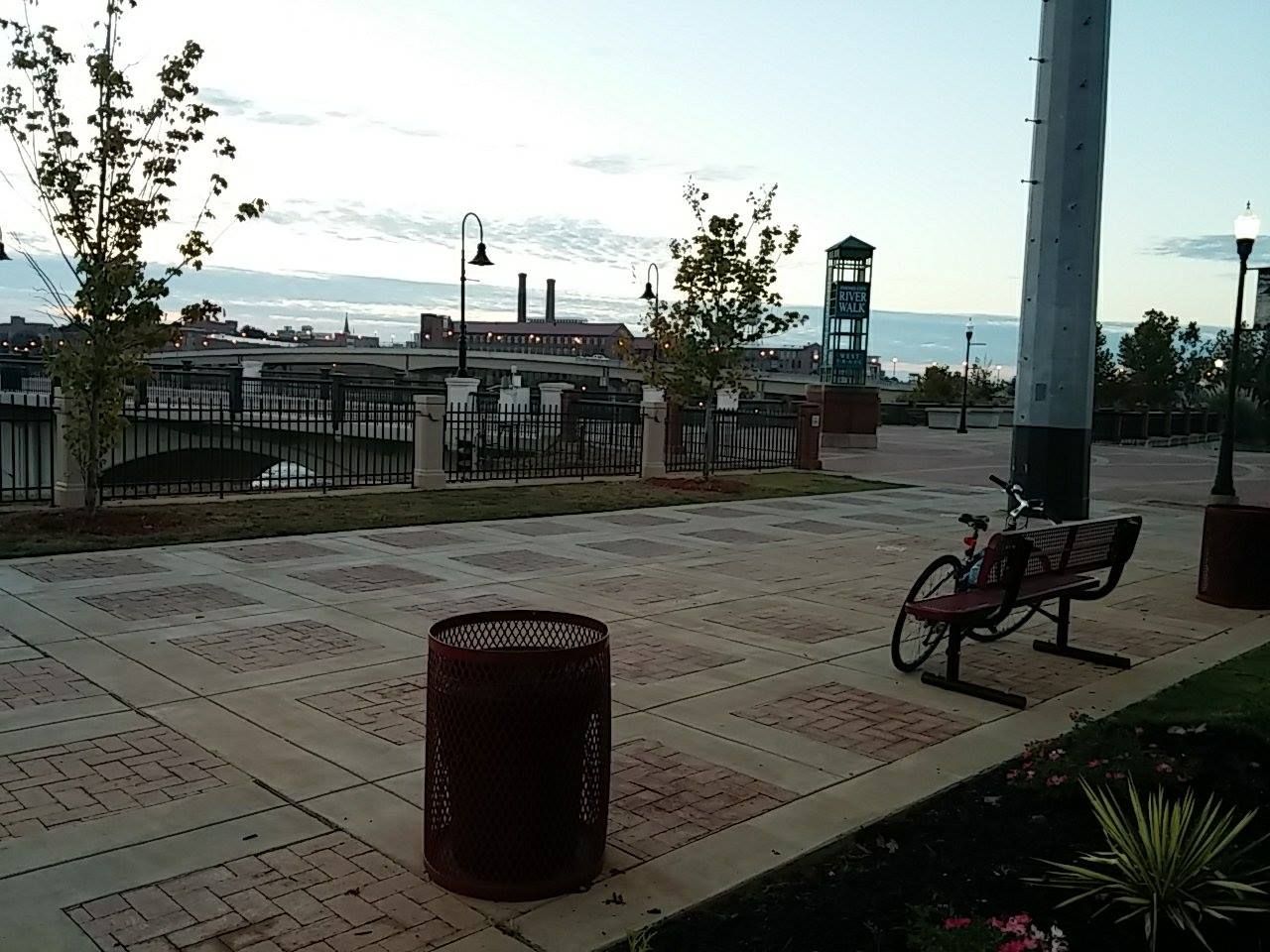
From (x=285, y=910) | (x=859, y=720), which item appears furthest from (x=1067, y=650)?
(x=285, y=910)

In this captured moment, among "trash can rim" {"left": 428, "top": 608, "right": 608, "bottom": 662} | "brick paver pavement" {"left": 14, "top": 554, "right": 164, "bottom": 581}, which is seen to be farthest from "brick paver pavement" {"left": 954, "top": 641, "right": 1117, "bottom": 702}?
"brick paver pavement" {"left": 14, "top": 554, "right": 164, "bottom": 581}

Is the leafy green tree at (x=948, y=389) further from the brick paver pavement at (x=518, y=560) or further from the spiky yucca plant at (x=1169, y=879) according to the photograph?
the spiky yucca plant at (x=1169, y=879)

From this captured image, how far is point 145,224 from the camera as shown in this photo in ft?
43.5

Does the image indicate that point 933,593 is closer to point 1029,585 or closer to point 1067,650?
point 1029,585

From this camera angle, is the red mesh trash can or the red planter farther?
the red planter

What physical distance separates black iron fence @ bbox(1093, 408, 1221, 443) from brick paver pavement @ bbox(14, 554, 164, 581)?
131 feet

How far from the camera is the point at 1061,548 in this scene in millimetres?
7938

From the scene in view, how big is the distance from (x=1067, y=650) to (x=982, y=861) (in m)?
4.28

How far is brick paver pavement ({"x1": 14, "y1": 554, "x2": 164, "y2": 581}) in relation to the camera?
10.1 m

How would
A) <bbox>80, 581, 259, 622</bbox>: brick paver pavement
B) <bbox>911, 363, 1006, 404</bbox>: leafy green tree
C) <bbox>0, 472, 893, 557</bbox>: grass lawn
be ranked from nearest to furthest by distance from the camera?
<bbox>80, 581, 259, 622</bbox>: brick paver pavement → <bbox>0, 472, 893, 557</bbox>: grass lawn → <bbox>911, 363, 1006, 404</bbox>: leafy green tree

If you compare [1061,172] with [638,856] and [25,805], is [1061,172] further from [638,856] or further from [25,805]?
[25,805]

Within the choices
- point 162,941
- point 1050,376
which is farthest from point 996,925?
point 1050,376

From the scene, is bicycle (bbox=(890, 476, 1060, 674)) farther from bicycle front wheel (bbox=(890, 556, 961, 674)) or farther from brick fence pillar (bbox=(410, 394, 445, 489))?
brick fence pillar (bbox=(410, 394, 445, 489))

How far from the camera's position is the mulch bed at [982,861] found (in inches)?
154
